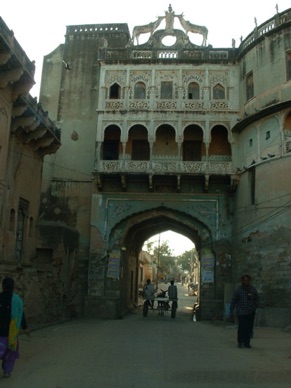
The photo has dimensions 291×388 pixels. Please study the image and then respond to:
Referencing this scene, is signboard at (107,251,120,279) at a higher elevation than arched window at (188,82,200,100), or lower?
lower

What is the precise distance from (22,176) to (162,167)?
6356 millimetres

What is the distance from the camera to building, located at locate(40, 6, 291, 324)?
59.2ft

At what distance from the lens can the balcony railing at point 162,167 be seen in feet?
64.5

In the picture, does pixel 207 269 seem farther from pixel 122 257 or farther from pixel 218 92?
pixel 218 92

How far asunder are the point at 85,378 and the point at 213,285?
1381cm

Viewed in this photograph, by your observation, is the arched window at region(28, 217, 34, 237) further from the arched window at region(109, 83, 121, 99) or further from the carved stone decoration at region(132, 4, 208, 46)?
the carved stone decoration at region(132, 4, 208, 46)

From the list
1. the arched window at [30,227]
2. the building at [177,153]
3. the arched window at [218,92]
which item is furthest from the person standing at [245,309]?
the arched window at [218,92]

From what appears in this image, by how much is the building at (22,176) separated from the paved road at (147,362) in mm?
2560

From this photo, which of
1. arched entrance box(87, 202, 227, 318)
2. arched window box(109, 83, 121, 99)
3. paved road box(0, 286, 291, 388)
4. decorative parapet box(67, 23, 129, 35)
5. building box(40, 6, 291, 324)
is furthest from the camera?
decorative parapet box(67, 23, 129, 35)

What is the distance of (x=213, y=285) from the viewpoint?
19.4 m

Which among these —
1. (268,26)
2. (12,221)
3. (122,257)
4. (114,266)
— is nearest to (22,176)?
(12,221)

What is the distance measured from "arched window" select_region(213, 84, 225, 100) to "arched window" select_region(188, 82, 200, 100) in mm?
798

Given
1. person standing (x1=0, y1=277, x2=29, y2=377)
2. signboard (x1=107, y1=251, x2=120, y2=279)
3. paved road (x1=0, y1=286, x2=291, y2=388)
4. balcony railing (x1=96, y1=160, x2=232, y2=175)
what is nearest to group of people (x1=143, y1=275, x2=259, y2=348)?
paved road (x1=0, y1=286, x2=291, y2=388)

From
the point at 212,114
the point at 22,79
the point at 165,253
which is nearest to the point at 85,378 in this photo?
the point at 22,79
